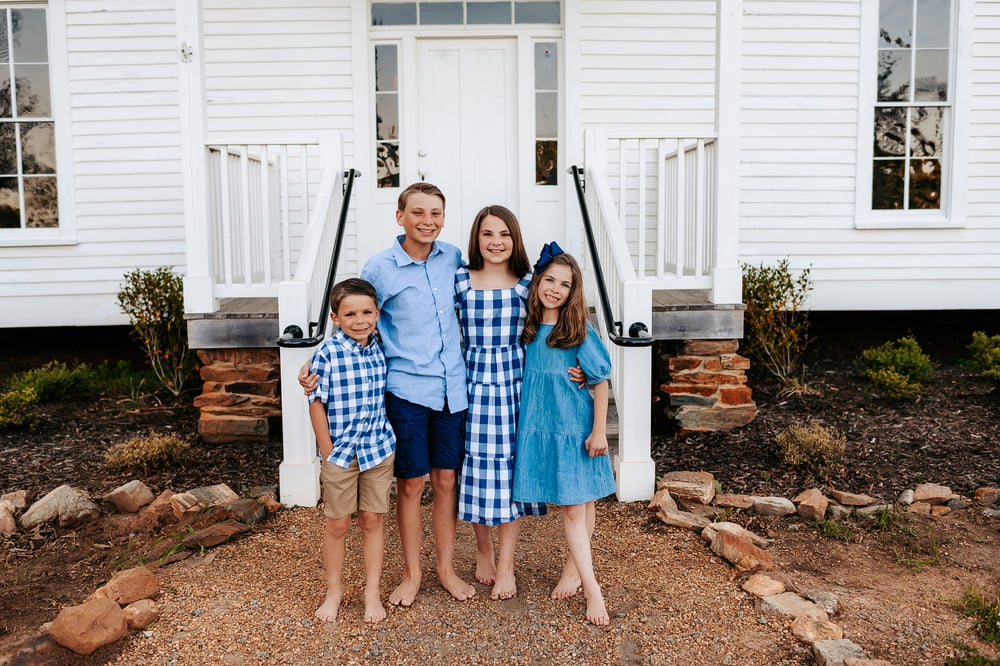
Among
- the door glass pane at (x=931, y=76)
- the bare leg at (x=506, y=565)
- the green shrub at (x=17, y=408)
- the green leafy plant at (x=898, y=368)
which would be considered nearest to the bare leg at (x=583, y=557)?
the bare leg at (x=506, y=565)

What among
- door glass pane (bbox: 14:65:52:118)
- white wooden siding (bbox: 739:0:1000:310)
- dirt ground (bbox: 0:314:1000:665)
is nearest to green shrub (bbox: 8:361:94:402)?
dirt ground (bbox: 0:314:1000:665)

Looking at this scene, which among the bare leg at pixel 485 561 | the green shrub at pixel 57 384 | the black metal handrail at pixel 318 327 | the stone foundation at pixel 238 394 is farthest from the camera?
the green shrub at pixel 57 384

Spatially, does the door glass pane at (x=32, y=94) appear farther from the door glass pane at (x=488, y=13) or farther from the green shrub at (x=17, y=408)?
the door glass pane at (x=488, y=13)

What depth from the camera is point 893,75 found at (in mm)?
7434

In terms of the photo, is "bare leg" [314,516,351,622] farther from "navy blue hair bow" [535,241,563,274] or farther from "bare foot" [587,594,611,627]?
"navy blue hair bow" [535,241,563,274]

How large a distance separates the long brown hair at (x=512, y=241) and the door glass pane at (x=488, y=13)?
383 cm

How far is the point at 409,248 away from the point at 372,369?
0.49 metres

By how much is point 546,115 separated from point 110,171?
11.7 ft

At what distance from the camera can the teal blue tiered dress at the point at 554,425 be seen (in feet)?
10.8

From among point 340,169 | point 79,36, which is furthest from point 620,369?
point 79,36

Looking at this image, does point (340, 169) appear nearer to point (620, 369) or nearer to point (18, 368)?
point (620, 369)

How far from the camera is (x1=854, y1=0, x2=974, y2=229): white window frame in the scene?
285 inches

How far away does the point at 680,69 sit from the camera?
688 centimetres

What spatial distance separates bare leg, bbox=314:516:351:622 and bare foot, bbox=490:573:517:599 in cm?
59
